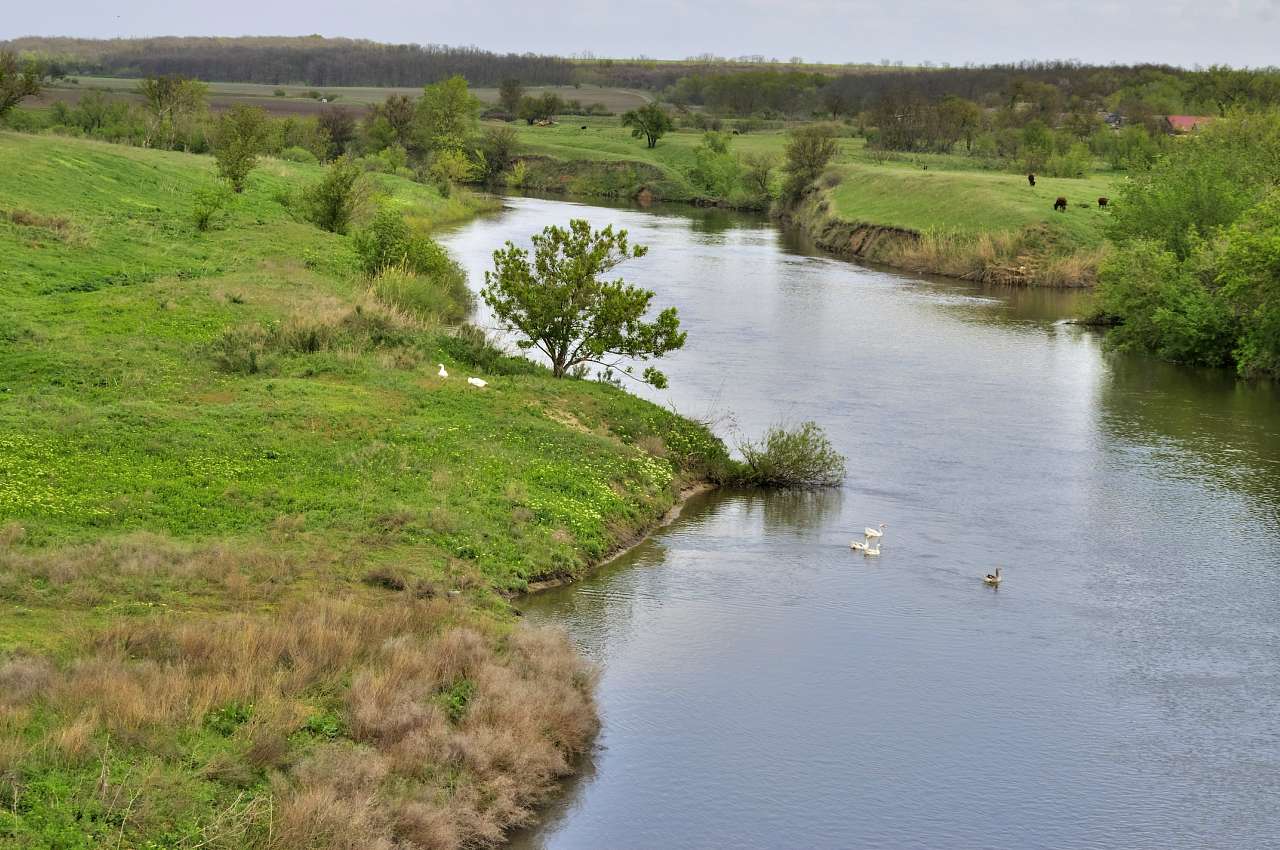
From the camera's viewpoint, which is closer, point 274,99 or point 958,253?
point 958,253

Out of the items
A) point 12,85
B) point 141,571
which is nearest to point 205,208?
point 12,85

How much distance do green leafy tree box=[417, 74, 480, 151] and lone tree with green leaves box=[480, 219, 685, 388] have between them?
8018cm

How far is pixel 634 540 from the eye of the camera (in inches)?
989

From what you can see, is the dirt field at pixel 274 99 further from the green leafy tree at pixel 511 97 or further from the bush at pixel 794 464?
the bush at pixel 794 464

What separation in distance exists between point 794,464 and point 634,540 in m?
5.25

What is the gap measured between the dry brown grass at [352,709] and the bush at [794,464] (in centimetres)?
1157

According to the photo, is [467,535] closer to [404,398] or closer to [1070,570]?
[404,398]

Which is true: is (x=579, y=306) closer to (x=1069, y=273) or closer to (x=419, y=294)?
(x=419, y=294)

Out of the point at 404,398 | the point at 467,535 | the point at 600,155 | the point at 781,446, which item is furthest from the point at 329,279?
the point at 600,155

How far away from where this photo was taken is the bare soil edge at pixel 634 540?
22188 millimetres

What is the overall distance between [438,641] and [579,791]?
2.57 metres

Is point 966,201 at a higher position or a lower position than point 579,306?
higher

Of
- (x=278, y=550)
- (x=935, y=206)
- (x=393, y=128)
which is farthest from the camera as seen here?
(x=393, y=128)

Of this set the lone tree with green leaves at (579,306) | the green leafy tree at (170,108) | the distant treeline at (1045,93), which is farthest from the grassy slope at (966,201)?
the distant treeline at (1045,93)
